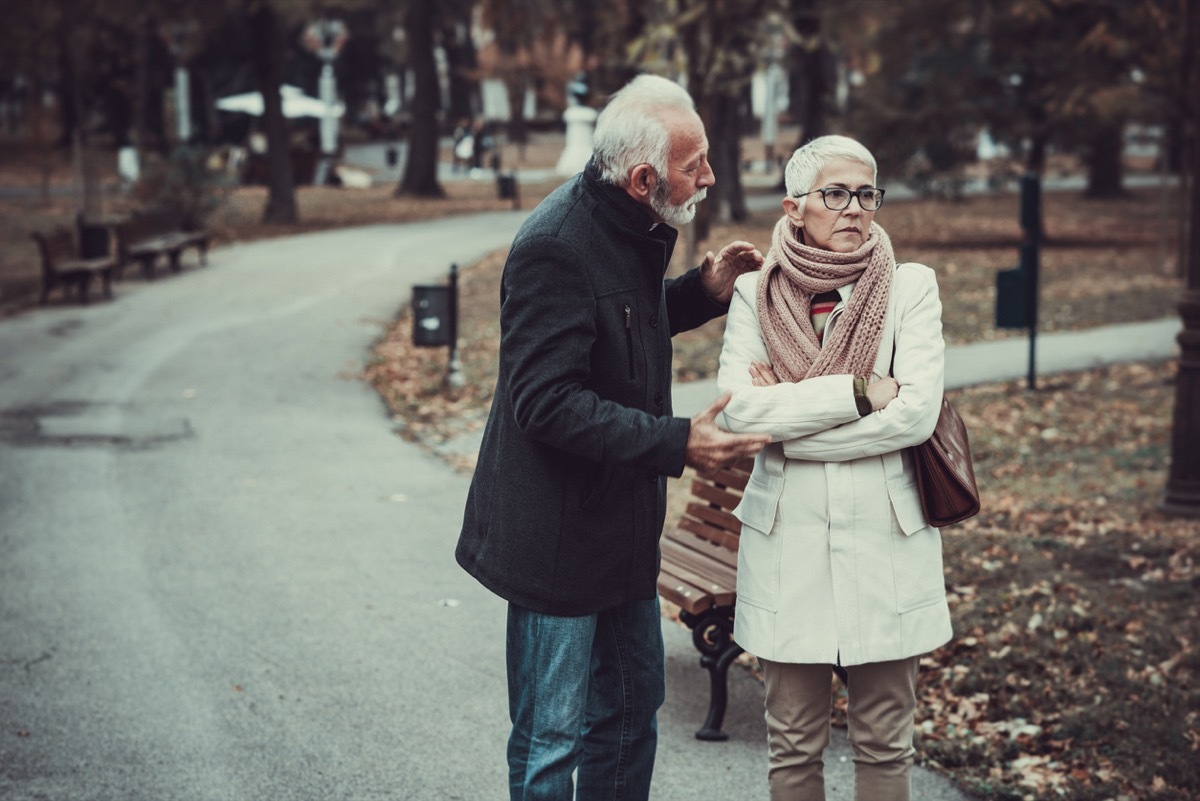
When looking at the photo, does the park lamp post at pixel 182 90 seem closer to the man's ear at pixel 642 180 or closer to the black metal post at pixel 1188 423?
the black metal post at pixel 1188 423

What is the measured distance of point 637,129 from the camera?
10.6 ft

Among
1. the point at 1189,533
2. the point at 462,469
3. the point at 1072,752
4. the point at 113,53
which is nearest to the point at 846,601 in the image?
the point at 1072,752

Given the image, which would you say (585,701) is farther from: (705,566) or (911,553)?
(705,566)

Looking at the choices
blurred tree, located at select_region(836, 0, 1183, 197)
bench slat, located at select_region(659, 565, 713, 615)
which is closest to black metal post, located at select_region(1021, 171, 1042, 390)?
bench slat, located at select_region(659, 565, 713, 615)

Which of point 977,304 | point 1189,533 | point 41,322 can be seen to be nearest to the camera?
point 1189,533

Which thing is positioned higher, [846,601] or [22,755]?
[846,601]

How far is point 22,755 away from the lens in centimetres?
490

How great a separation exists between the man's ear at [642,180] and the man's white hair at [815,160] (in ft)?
1.26

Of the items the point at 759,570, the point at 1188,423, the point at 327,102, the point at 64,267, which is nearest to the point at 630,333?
the point at 759,570

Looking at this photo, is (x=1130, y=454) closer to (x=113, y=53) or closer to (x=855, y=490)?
(x=855, y=490)

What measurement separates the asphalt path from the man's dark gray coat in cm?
150

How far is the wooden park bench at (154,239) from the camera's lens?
19844 mm

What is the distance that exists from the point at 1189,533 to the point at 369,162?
4963cm

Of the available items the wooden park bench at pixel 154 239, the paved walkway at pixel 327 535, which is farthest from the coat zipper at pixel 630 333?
the wooden park bench at pixel 154 239
